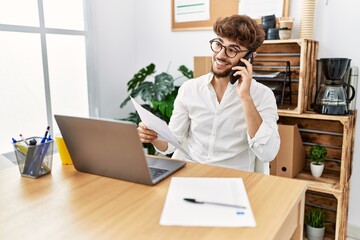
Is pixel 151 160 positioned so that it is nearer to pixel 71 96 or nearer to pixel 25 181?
pixel 25 181

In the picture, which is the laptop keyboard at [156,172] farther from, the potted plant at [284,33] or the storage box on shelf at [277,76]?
the potted plant at [284,33]

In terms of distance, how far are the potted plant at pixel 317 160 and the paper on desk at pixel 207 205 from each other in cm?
117

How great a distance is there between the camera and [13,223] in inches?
31.1

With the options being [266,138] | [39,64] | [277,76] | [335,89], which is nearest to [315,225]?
[335,89]

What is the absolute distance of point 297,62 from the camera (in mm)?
2166

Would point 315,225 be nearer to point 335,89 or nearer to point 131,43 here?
point 335,89

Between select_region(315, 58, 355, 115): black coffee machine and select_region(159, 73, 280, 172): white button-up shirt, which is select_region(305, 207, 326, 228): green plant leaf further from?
select_region(159, 73, 280, 172): white button-up shirt

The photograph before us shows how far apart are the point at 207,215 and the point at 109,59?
7.33ft

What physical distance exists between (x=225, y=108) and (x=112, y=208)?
2.85 ft

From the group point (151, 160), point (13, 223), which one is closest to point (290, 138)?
point (151, 160)

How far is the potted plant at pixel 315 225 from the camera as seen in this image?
6.87 feet

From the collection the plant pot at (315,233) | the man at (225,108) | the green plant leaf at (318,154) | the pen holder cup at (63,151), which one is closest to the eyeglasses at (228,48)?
the man at (225,108)

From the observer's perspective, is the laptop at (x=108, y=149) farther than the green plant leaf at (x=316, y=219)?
No

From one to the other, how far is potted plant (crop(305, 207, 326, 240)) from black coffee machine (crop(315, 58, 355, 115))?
71 cm
